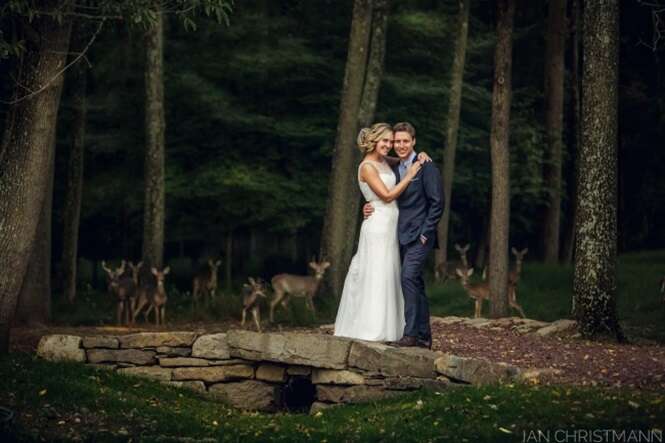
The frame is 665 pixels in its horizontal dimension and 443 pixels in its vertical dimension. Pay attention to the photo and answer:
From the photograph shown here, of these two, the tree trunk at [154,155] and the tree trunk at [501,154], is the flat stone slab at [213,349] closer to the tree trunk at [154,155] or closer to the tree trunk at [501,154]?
the tree trunk at [501,154]

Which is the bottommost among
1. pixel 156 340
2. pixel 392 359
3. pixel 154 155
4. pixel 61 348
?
pixel 61 348

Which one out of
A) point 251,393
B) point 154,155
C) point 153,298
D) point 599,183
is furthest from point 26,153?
point 154,155

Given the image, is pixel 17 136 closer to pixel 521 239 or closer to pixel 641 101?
pixel 641 101

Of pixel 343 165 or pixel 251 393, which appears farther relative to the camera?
pixel 343 165

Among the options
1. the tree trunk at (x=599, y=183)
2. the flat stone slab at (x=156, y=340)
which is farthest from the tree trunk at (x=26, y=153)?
the tree trunk at (x=599, y=183)

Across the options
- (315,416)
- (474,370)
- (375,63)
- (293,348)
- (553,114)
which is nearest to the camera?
(474,370)

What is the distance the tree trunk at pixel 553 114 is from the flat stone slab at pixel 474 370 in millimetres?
16629

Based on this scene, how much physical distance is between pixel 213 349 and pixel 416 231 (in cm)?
325

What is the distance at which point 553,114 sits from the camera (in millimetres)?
30469

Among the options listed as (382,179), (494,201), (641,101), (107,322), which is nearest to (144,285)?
(107,322)

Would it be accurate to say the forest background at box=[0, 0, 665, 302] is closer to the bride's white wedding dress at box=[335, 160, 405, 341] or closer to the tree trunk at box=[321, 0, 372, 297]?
the tree trunk at box=[321, 0, 372, 297]

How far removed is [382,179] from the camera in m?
15.2

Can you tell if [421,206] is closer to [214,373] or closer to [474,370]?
[474,370]

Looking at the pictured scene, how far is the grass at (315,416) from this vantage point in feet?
37.0
